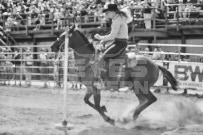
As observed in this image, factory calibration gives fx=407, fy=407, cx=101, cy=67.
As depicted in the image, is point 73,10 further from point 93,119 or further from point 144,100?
point 144,100

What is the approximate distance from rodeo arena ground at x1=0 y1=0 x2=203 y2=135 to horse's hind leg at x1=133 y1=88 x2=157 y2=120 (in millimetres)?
21

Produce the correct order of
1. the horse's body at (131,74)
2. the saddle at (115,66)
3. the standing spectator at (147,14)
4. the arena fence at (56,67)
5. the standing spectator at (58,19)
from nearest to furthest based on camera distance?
the horse's body at (131,74) → the saddle at (115,66) → the arena fence at (56,67) → the standing spectator at (147,14) → the standing spectator at (58,19)

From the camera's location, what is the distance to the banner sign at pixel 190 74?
13.6 meters

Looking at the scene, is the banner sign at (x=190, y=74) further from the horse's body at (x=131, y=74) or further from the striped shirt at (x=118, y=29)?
the striped shirt at (x=118, y=29)

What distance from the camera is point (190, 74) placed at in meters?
13.8

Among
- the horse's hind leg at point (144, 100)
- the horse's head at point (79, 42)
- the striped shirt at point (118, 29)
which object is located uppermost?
the striped shirt at point (118, 29)

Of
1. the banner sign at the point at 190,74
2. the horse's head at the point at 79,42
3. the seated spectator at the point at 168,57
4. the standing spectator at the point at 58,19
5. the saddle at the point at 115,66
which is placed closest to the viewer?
the saddle at the point at 115,66

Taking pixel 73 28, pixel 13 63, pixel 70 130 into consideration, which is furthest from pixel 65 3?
pixel 70 130

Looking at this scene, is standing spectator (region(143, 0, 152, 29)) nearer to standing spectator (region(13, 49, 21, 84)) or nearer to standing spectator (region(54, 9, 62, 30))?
standing spectator (region(54, 9, 62, 30))

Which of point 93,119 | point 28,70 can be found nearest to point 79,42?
point 93,119

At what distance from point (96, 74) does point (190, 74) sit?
19.1ft

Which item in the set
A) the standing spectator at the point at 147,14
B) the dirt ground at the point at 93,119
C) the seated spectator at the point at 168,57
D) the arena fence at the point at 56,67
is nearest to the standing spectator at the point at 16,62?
the arena fence at the point at 56,67

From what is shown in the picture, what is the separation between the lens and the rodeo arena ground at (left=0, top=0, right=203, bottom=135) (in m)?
8.19

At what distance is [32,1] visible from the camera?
87.5 feet
